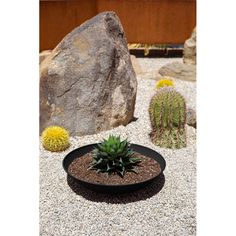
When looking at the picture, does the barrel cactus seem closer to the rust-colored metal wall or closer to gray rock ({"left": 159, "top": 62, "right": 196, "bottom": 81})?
gray rock ({"left": 159, "top": 62, "right": 196, "bottom": 81})

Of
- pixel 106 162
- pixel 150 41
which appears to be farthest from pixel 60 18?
pixel 106 162

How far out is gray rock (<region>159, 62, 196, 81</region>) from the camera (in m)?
8.45

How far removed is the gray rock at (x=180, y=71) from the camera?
27.7ft

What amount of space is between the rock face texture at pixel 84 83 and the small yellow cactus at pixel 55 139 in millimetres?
344

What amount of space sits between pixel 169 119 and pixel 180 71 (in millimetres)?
3714

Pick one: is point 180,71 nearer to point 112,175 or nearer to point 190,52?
point 190,52

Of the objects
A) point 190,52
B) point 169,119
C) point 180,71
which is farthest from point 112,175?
point 190,52

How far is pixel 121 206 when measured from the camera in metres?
3.85

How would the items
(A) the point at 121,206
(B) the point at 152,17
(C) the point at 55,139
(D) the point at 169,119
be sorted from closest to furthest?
(A) the point at 121,206
(C) the point at 55,139
(D) the point at 169,119
(B) the point at 152,17

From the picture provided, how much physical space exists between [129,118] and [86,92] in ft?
2.51

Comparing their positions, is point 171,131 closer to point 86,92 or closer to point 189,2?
point 86,92

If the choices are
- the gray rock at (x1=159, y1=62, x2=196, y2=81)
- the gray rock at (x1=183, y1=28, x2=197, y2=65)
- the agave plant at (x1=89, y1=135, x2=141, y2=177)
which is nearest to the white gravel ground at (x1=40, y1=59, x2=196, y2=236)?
the agave plant at (x1=89, y1=135, x2=141, y2=177)

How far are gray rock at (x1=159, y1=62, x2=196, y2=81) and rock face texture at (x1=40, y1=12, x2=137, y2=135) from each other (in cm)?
330

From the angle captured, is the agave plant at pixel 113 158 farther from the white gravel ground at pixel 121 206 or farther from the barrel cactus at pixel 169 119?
the barrel cactus at pixel 169 119
